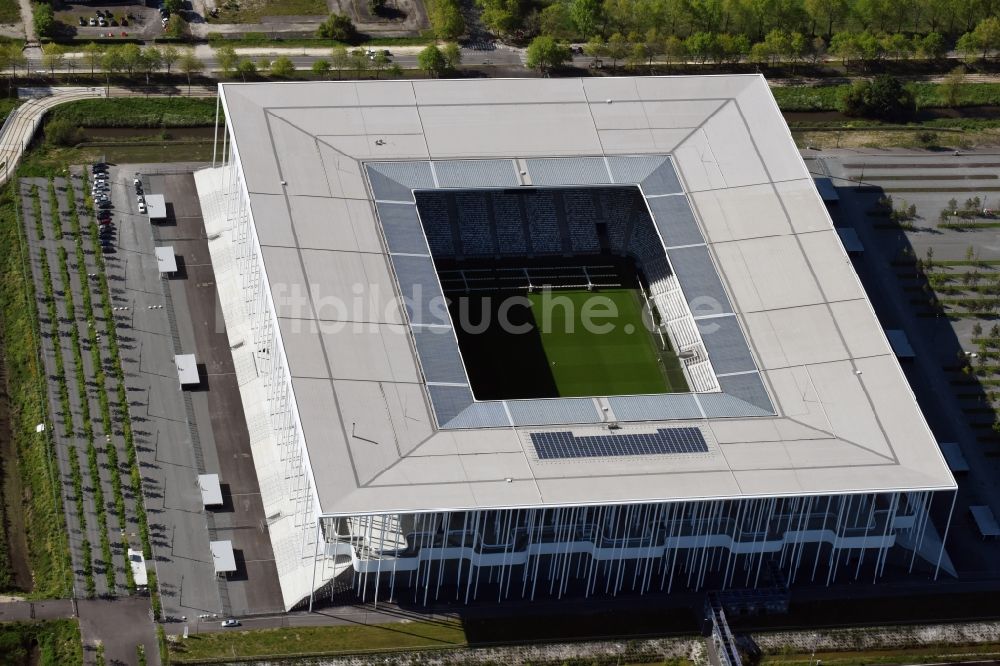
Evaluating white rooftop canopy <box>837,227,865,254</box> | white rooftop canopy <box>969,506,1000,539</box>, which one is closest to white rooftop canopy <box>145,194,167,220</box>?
white rooftop canopy <box>837,227,865,254</box>

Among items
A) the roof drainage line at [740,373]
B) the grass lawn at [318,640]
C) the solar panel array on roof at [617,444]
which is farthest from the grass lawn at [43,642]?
the roof drainage line at [740,373]

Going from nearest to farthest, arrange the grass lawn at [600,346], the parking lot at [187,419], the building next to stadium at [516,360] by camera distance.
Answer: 1. the building next to stadium at [516,360]
2. the parking lot at [187,419]
3. the grass lawn at [600,346]

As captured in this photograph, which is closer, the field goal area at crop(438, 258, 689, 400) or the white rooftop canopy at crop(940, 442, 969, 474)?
the white rooftop canopy at crop(940, 442, 969, 474)

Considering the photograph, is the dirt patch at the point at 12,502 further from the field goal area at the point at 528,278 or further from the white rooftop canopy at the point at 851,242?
the white rooftop canopy at the point at 851,242

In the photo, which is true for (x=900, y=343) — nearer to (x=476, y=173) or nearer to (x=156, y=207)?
(x=476, y=173)

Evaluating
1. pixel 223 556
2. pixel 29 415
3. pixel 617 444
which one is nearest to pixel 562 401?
pixel 617 444

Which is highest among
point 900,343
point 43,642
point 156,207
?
point 156,207

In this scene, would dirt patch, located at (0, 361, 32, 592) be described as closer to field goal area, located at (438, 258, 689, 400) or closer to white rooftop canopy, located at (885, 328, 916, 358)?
field goal area, located at (438, 258, 689, 400)
